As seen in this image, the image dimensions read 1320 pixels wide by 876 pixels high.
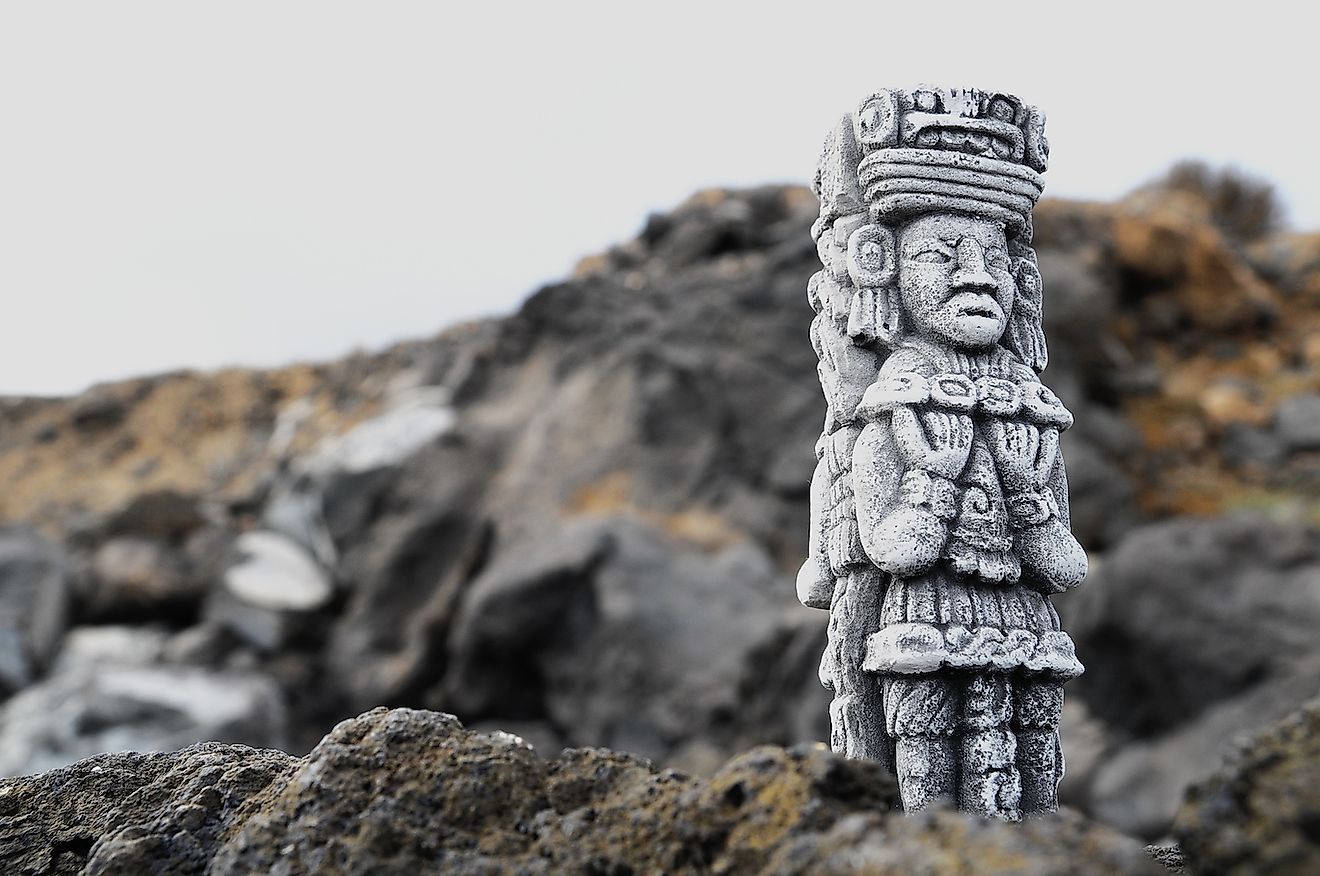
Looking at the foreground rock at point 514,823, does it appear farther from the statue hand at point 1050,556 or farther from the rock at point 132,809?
the statue hand at point 1050,556

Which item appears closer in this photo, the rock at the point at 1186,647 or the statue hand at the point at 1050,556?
the statue hand at the point at 1050,556

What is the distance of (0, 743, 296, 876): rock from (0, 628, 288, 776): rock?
8.36 metres

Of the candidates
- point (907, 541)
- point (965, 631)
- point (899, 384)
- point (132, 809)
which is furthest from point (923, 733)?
point (132, 809)

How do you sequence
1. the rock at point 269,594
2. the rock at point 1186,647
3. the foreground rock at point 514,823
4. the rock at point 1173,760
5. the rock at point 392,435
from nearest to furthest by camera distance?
1. the foreground rock at point 514,823
2. the rock at point 1173,760
3. the rock at point 1186,647
4. the rock at point 269,594
5. the rock at point 392,435

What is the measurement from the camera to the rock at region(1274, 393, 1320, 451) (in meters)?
18.2

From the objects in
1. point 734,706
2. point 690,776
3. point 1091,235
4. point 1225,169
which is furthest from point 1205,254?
point 690,776

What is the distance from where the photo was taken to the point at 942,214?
515 cm

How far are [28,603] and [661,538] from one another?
810cm

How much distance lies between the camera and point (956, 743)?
4.86 m

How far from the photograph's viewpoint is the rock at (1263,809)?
98.7 inches

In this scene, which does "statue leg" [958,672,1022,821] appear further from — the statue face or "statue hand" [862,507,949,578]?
the statue face

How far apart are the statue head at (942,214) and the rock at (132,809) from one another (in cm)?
290

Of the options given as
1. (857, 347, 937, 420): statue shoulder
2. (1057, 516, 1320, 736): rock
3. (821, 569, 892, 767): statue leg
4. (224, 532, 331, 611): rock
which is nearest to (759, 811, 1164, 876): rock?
(821, 569, 892, 767): statue leg

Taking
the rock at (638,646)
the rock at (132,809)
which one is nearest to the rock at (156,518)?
the rock at (638,646)
